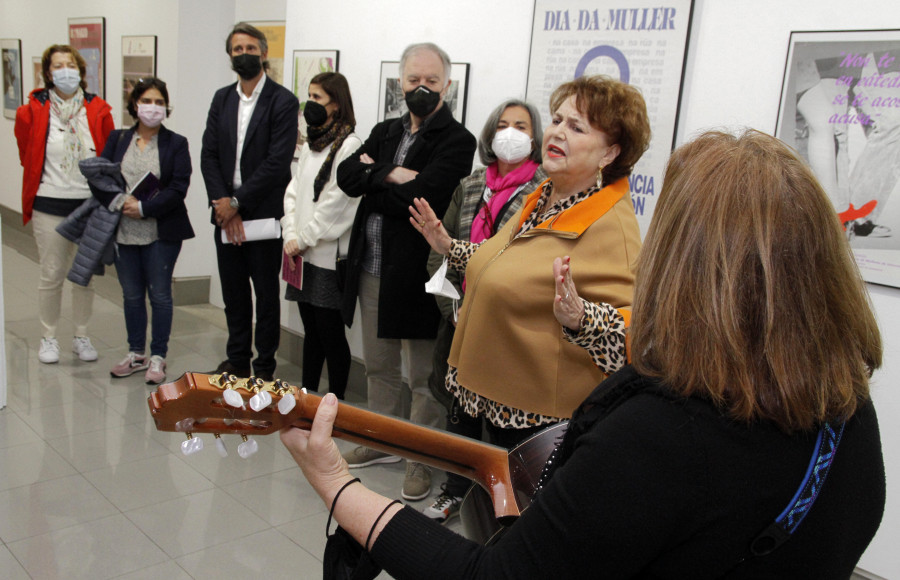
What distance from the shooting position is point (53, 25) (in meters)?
7.56

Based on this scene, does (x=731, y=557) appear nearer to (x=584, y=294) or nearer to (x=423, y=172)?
(x=584, y=294)

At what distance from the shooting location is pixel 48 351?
4312 mm

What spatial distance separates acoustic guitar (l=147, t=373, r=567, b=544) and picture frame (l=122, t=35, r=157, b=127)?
17.6ft

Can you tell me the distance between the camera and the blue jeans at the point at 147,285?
407cm

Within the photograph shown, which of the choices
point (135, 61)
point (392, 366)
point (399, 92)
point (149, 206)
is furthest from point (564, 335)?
point (135, 61)

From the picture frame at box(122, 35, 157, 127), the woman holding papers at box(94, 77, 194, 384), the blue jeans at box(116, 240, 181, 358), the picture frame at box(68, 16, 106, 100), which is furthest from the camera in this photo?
the picture frame at box(68, 16, 106, 100)

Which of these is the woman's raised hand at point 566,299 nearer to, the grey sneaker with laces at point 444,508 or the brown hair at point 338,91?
the grey sneaker with laces at point 444,508

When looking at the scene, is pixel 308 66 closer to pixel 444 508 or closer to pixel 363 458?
pixel 363 458

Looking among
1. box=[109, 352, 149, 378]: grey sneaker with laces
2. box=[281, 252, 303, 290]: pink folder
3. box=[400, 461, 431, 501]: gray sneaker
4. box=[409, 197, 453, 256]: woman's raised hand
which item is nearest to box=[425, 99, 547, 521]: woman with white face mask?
box=[400, 461, 431, 501]: gray sneaker

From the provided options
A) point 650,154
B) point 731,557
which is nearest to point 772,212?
point 731,557

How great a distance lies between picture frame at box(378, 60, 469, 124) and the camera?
3.55 m

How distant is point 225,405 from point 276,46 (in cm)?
433

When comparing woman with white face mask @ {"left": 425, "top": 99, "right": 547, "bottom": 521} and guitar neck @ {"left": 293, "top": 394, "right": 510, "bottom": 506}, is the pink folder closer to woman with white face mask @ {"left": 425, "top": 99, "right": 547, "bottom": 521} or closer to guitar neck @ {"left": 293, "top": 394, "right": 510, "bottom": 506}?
woman with white face mask @ {"left": 425, "top": 99, "right": 547, "bottom": 521}

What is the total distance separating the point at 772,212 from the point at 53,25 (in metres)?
8.56
